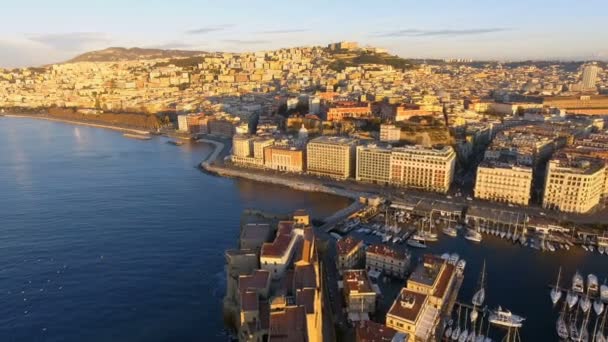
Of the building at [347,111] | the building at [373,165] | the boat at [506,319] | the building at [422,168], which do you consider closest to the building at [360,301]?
the boat at [506,319]

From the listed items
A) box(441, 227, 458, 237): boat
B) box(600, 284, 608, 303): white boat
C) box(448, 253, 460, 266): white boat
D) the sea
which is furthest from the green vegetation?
box(600, 284, 608, 303): white boat

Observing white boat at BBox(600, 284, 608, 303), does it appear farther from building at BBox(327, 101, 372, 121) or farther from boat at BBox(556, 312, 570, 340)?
building at BBox(327, 101, 372, 121)

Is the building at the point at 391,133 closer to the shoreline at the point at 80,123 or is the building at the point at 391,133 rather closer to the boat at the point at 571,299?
the boat at the point at 571,299

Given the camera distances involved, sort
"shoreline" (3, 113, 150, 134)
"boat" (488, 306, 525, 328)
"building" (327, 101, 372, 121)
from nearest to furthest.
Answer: "boat" (488, 306, 525, 328) → "building" (327, 101, 372, 121) → "shoreline" (3, 113, 150, 134)

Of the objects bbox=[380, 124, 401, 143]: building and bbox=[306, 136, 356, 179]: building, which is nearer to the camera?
bbox=[306, 136, 356, 179]: building

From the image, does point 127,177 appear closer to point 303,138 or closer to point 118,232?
point 118,232
